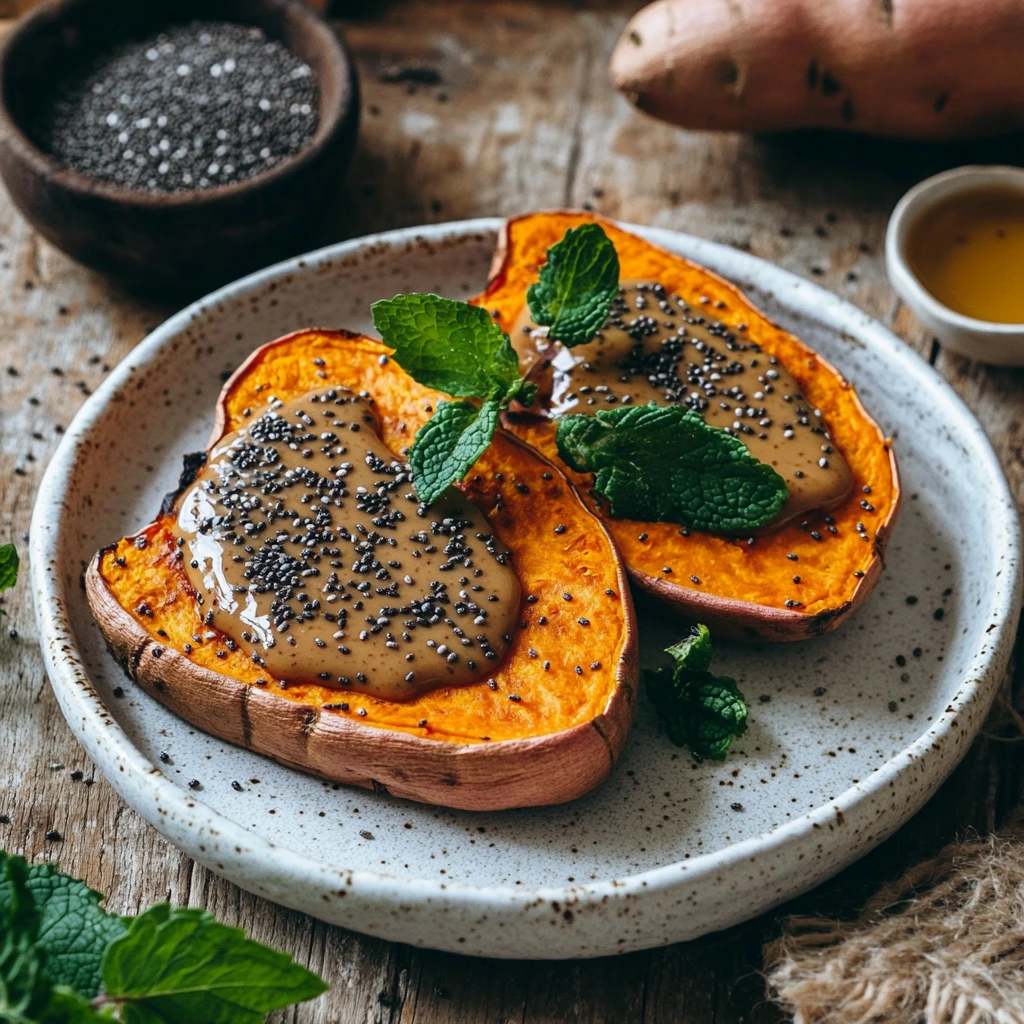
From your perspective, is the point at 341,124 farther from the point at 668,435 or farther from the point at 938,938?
the point at 938,938

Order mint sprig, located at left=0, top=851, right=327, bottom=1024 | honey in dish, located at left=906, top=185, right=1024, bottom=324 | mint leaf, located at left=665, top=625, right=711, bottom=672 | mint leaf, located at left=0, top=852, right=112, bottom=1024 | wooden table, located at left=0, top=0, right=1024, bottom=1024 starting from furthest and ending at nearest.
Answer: honey in dish, located at left=906, top=185, right=1024, bottom=324 → mint leaf, located at left=665, top=625, right=711, bottom=672 → wooden table, located at left=0, top=0, right=1024, bottom=1024 → mint sprig, located at left=0, top=851, right=327, bottom=1024 → mint leaf, located at left=0, top=852, right=112, bottom=1024

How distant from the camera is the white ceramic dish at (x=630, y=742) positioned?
2219mm

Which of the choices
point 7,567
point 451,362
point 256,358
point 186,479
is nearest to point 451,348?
point 451,362

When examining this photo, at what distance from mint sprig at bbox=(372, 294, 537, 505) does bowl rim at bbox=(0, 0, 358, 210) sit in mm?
866

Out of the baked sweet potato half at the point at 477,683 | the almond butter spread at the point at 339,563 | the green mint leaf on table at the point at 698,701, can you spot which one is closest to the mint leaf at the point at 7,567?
the baked sweet potato half at the point at 477,683

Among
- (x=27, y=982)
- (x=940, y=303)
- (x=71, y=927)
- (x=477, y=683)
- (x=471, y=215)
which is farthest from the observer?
(x=471, y=215)

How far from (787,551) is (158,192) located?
1.92 m

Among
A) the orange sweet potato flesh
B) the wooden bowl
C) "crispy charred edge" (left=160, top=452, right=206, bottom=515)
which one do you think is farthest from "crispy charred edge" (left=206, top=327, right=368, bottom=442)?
the wooden bowl

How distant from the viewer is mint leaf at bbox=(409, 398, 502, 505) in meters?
2.54

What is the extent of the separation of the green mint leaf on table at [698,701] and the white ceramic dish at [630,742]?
5 centimetres

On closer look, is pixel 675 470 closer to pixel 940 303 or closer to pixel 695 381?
pixel 695 381

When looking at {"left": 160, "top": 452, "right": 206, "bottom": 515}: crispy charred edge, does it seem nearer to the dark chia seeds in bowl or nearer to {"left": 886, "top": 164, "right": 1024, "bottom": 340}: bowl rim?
the dark chia seeds in bowl

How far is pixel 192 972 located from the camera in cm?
205

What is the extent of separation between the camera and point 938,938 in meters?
2.27
